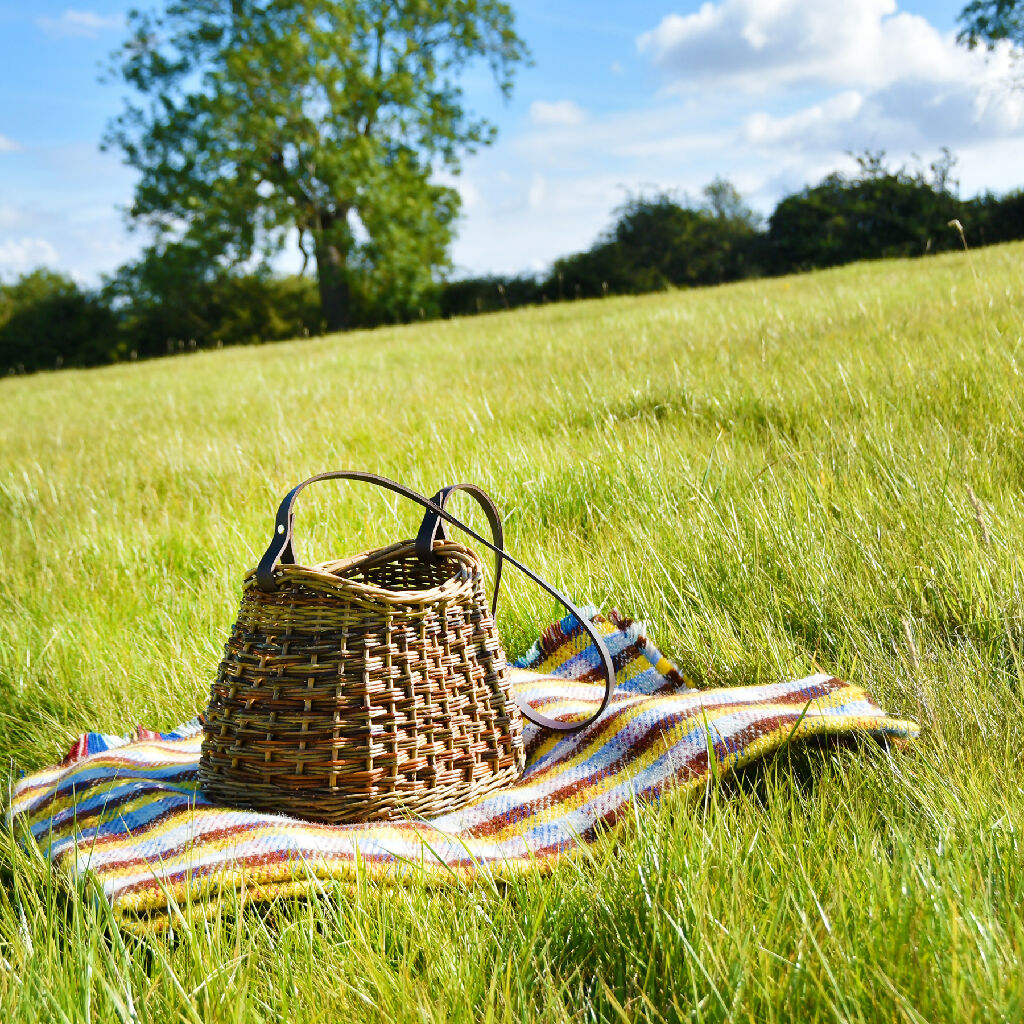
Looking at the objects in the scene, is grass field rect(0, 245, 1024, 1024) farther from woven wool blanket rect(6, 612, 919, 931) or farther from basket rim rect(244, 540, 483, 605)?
basket rim rect(244, 540, 483, 605)

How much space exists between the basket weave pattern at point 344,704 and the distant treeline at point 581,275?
1558 cm

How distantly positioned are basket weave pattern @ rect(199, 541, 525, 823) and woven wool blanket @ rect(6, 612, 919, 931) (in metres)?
0.06

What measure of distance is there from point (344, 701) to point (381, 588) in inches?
8.4

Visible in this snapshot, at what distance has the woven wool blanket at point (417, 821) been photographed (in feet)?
3.88

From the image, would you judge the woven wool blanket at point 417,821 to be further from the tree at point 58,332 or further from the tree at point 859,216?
the tree at point 58,332

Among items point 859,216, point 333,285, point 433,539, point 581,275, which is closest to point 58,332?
point 333,285

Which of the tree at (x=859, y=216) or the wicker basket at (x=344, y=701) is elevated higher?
the tree at (x=859, y=216)

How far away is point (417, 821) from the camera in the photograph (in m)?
1.41

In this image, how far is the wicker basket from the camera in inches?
55.8

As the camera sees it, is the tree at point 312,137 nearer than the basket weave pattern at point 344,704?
No

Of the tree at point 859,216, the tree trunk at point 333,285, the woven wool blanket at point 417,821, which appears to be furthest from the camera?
the tree trunk at point 333,285

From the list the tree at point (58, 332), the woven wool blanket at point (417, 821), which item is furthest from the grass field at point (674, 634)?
the tree at point (58, 332)

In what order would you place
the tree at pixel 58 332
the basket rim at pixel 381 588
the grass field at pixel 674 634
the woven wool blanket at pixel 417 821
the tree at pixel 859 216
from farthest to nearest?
the tree at pixel 58 332 < the tree at pixel 859 216 < the basket rim at pixel 381 588 < the woven wool blanket at pixel 417 821 < the grass field at pixel 674 634

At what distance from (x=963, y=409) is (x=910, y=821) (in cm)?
204
